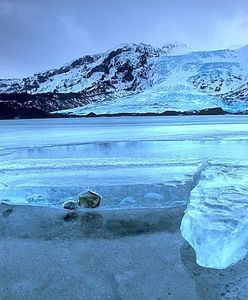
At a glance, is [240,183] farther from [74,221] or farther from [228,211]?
[74,221]

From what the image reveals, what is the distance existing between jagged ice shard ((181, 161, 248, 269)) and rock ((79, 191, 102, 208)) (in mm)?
1531

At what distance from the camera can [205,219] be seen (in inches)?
188

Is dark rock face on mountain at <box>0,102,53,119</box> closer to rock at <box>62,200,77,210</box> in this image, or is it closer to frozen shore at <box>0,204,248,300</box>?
rock at <box>62,200,77,210</box>

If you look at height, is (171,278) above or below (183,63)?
below

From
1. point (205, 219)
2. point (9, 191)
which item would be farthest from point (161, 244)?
point (9, 191)

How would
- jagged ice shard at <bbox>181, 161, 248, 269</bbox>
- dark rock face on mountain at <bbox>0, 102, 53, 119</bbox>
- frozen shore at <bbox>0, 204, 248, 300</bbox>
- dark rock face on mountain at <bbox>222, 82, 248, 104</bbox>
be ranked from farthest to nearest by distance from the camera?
dark rock face on mountain at <bbox>222, 82, 248, 104</bbox> < dark rock face on mountain at <bbox>0, 102, 53, 119</bbox> < jagged ice shard at <bbox>181, 161, 248, 269</bbox> < frozen shore at <bbox>0, 204, 248, 300</bbox>

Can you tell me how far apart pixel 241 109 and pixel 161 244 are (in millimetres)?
138451

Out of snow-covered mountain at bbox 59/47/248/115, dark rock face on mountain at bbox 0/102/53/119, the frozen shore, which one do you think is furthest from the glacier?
dark rock face on mountain at bbox 0/102/53/119

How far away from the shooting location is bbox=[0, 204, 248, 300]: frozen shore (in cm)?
334

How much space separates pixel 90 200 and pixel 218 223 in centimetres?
230

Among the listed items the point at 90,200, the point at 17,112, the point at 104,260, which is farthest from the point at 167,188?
the point at 17,112

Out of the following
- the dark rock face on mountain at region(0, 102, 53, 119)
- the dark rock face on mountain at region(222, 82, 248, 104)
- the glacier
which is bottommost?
the dark rock face on mountain at region(0, 102, 53, 119)

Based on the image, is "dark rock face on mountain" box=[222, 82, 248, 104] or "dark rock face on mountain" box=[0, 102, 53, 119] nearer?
"dark rock face on mountain" box=[0, 102, 53, 119]

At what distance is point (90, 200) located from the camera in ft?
20.2
